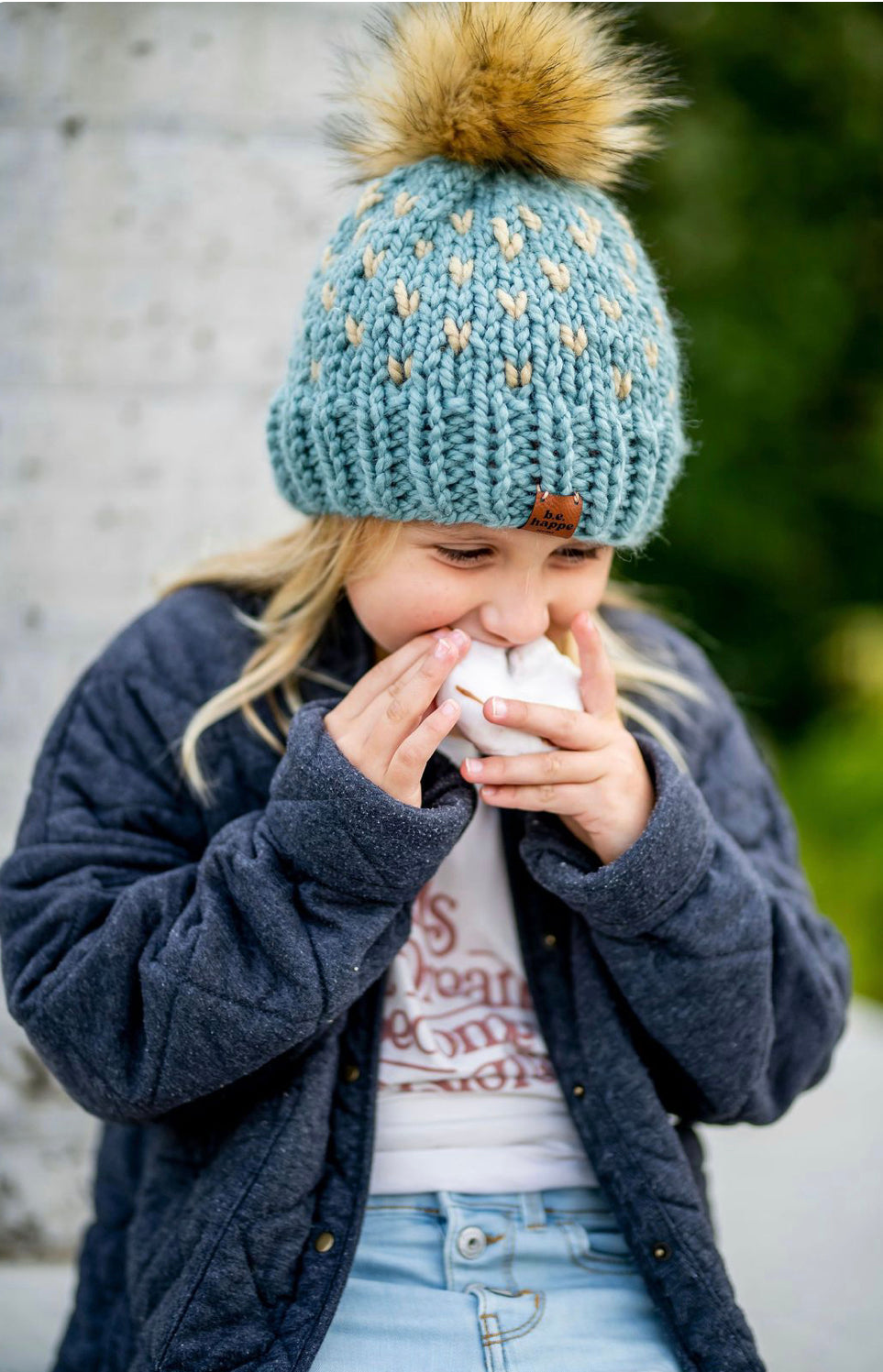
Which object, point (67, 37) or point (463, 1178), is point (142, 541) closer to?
point (67, 37)

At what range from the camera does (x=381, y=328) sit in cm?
145

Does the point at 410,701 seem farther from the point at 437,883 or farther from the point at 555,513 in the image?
the point at 437,883

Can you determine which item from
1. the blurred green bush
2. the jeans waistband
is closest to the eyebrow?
the jeans waistband

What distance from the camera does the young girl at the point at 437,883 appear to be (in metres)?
1.45

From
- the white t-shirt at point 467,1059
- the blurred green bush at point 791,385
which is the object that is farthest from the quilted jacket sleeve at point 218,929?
the blurred green bush at point 791,385

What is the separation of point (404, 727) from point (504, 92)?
2.72 feet

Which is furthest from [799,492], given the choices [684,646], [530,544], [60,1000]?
[60,1000]

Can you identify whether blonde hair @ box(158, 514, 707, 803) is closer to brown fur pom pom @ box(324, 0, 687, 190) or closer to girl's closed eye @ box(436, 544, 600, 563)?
girl's closed eye @ box(436, 544, 600, 563)

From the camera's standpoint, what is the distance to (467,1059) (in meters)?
1.69

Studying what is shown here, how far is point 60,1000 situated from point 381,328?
0.96 meters

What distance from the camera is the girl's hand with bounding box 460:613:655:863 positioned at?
1535mm

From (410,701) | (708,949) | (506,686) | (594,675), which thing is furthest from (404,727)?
(708,949)

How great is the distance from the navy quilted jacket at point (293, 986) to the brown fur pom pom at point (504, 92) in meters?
0.71

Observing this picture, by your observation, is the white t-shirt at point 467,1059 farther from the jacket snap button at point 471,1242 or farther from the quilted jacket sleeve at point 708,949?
the quilted jacket sleeve at point 708,949
